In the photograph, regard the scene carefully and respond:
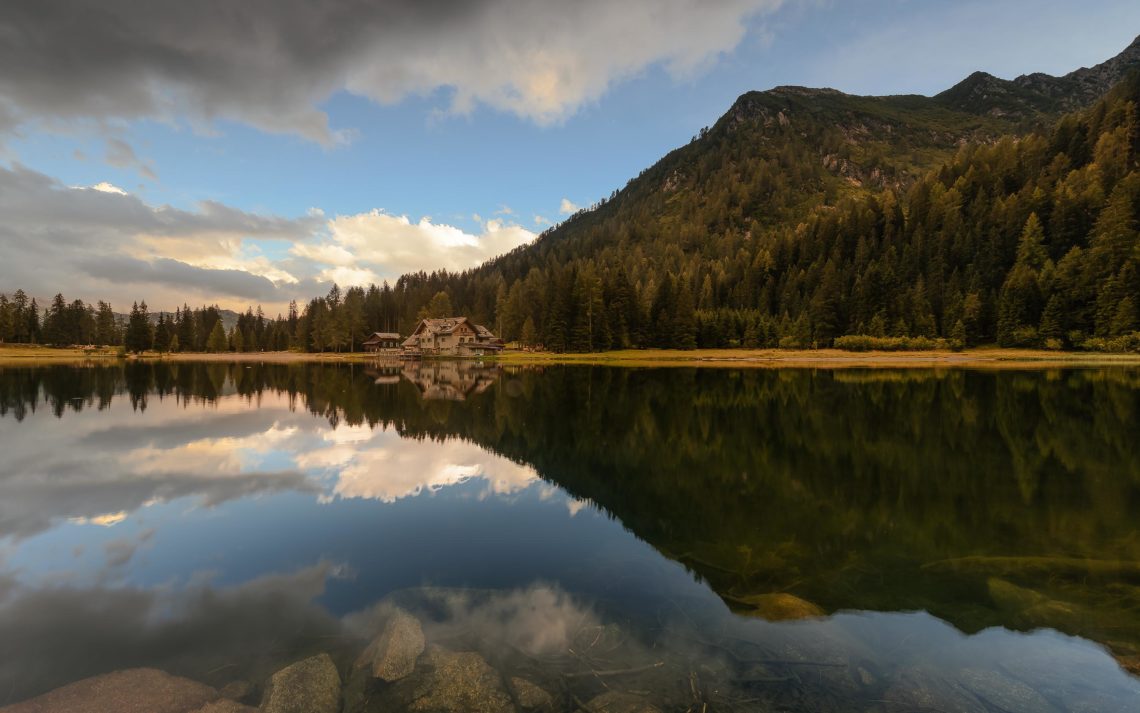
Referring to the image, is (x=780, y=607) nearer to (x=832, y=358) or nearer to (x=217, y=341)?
(x=832, y=358)

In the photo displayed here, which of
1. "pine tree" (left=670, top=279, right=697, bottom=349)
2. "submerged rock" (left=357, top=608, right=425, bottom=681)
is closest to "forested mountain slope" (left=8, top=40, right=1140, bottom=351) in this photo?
"pine tree" (left=670, top=279, right=697, bottom=349)

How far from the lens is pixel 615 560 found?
10398mm

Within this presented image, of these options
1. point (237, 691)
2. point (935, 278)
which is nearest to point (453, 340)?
point (935, 278)

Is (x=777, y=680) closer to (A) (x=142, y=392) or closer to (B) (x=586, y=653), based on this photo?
(B) (x=586, y=653)

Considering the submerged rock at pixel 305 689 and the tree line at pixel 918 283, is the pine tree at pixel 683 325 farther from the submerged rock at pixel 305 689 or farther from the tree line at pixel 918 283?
the submerged rock at pixel 305 689

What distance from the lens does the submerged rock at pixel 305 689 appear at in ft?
19.3

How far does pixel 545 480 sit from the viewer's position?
16.7 m

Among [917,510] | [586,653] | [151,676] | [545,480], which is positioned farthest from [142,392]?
[917,510]

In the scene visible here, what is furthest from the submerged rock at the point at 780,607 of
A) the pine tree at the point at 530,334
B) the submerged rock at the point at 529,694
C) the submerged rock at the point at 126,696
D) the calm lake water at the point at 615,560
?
the pine tree at the point at 530,334

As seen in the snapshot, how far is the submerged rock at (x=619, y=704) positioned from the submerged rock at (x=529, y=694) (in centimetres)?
52

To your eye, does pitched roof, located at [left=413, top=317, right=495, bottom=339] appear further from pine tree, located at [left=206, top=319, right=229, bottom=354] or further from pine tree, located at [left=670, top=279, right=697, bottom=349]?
pine tree, located at [left=206, top=319, right=229, bottom=354]

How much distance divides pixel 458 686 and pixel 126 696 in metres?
3.88

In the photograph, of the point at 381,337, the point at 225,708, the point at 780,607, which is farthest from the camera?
the point at 381,337

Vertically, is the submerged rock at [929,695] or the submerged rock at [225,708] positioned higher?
the submerged rock at [225,708]
